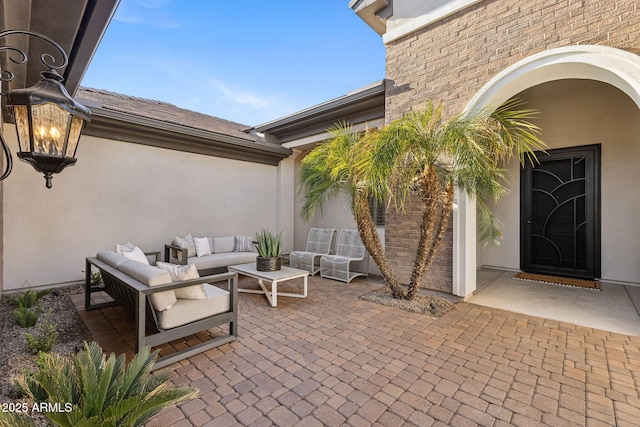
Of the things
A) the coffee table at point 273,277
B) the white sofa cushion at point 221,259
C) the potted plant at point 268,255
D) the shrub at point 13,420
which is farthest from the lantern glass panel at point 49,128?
the white sofa cushion at point 221,259

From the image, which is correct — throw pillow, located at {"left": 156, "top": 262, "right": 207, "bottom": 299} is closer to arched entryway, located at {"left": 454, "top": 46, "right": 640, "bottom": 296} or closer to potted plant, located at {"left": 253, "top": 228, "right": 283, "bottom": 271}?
potted plant, located at {"left": 253, "top": 228, "right": 283, "bottom": 271}

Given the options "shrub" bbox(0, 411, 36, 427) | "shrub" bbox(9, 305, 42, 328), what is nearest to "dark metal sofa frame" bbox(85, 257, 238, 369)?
"shrub" bbox(9, 305, 42, 328)

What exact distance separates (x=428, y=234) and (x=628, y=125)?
200 inches

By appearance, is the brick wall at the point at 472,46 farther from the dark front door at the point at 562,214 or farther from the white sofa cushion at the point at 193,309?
the white sofa cushion at the point at 193,309

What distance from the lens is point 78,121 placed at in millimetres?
2248

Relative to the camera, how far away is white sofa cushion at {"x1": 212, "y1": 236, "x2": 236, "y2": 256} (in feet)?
23.7

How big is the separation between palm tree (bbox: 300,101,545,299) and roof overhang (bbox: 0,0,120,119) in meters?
3.25

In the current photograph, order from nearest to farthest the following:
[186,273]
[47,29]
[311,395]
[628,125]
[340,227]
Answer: [311,395] < [47,29] < [186,273] < [628,125] < [340,227]

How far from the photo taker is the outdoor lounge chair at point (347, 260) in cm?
649

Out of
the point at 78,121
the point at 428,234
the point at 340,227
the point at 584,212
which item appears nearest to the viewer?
the point at 78,121

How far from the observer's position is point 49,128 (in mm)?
2061

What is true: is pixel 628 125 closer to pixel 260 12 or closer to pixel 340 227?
pixel 340 227

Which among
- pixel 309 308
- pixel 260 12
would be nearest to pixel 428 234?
pixel 309 308

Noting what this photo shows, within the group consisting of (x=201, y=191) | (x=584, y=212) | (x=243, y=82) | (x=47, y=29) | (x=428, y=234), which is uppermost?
(x=243, y=82)
